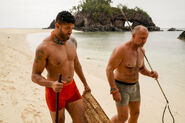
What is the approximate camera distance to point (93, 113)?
238 centimetres

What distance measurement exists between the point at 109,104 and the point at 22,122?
7.15 ft

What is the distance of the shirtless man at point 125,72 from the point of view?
2.20 m

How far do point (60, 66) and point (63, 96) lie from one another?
1.48 ft

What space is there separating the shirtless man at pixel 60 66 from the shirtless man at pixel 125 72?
23.4 inches

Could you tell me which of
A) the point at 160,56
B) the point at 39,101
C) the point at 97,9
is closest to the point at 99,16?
the point at 97,9

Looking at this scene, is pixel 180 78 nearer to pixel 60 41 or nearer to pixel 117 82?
pixel 117 82

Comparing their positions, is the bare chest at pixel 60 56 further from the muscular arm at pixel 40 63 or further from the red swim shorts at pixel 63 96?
the red swim shorts at pixel 63 96

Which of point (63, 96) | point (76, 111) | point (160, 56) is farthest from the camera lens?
point (160, 56)

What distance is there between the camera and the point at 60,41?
1961 millimetres

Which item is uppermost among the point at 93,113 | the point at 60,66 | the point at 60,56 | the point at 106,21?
the point at 106,21

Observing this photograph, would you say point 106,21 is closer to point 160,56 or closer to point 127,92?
point 160,56

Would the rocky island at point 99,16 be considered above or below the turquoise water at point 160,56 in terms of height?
above

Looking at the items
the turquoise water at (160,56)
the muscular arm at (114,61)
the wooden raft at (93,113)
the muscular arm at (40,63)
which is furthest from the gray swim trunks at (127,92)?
the turquoise water at (160,56)

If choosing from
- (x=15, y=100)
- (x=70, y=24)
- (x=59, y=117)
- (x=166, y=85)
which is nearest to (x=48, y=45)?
(x=70, y=24)
